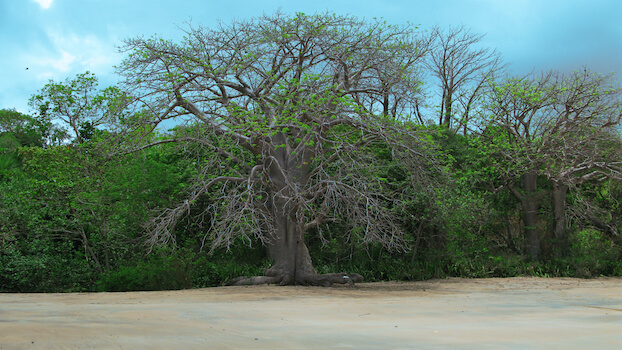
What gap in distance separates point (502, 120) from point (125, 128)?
43.2ft

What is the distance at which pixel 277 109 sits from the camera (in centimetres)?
1395

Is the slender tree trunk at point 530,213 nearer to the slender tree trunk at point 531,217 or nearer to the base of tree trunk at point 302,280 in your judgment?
the slender tree trunk at point 531,217

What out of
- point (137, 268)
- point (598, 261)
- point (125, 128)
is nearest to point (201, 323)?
point (137, 268)

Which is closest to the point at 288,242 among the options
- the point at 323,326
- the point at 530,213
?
the point at 323,326

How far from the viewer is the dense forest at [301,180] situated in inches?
530

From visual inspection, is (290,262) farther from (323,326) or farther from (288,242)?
(323,326)

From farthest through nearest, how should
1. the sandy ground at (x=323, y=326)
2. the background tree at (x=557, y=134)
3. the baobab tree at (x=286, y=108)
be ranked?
1. the background tree at (x=557, y=134)
2. the baobab tree at (x=286, y=108)
3. the sandy ground at (x=323, y=326)

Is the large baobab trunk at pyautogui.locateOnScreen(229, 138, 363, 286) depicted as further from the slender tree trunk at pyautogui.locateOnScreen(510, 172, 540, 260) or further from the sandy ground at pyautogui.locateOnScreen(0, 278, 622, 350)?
the slender tree trunk at pyautogui.locateOnScreen(510, 172, 540, 260)

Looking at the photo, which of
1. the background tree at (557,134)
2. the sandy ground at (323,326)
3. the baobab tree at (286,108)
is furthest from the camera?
the background tree at (557,134)

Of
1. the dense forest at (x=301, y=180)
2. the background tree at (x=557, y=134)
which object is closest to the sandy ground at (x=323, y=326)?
the dense forest at (x=301, y=180)

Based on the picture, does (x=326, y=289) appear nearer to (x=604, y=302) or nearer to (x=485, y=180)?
(x=604, y=302)

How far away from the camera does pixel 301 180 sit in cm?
1434

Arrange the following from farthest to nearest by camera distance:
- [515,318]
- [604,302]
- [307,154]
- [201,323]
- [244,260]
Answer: [244,260]
[307,154]
[604,302]
[515,318]
[201,323]

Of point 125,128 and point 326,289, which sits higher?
point 125,128
